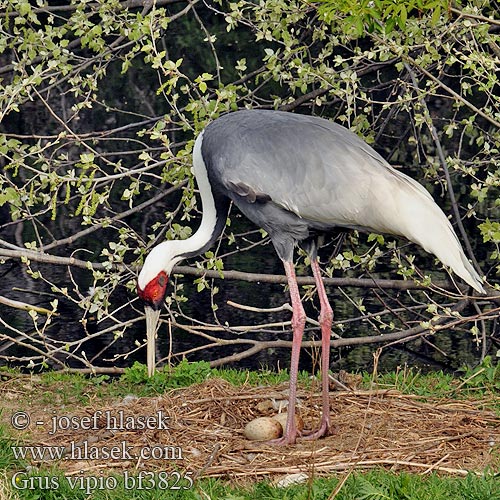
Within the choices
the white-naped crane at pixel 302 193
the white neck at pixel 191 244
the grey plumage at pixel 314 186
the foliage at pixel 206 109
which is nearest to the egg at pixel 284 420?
the white-naped crane at pixel 302 193

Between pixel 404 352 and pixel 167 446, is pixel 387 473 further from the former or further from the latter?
pixel 404 352

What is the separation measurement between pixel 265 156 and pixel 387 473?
188cm

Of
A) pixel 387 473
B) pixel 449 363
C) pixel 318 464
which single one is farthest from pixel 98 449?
pixel 449 363

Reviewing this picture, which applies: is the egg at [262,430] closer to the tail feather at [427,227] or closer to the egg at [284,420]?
the egg at [284,420]

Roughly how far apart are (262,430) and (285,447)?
15 centimetres

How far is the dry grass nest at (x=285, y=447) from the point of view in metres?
5.04

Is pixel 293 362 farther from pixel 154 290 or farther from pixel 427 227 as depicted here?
pixel 427 227

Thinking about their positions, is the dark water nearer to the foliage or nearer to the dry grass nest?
the foliage

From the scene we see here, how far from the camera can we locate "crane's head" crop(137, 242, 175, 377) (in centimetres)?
605

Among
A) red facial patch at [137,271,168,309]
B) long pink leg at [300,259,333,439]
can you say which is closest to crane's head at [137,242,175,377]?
red facial patch at [137,271,168,309]

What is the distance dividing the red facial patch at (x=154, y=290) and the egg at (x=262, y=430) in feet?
2.99

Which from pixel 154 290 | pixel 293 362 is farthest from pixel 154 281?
pixel 293 362

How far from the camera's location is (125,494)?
15.3 ft

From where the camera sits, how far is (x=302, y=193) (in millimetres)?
5855
